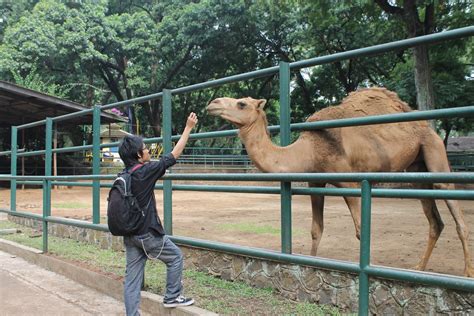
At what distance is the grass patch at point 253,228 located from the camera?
24.3 feet

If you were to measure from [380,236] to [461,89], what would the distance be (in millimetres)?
11646

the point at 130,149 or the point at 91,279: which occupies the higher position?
the point at 130,149

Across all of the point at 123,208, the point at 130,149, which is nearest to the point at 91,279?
the point at 123,208

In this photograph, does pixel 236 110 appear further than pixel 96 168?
No

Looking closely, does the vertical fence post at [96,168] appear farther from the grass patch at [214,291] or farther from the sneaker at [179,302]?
the sneaker at [179,302]

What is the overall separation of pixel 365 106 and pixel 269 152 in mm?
1308

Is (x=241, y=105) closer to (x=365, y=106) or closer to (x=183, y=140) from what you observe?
(x=183, y=140)

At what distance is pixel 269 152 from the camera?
435cm

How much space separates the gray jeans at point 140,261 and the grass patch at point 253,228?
3.30m

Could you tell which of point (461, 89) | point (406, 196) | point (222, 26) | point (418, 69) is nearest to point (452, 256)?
point (406, 196)

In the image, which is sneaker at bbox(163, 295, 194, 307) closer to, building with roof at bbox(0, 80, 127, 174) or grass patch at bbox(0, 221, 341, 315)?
grass patch at bbox(0, 221, 341, 315)

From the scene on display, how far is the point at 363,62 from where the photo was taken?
78.1 ft

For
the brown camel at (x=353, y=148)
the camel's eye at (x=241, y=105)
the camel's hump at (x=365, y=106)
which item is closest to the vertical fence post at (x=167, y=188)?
the brown camel at (x=353, y=148)

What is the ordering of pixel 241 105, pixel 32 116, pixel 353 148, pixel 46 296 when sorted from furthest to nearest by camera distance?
1. pixel 32 116
2. pixel 46 296
3. pixel 353 148
4. pixel 241 105
